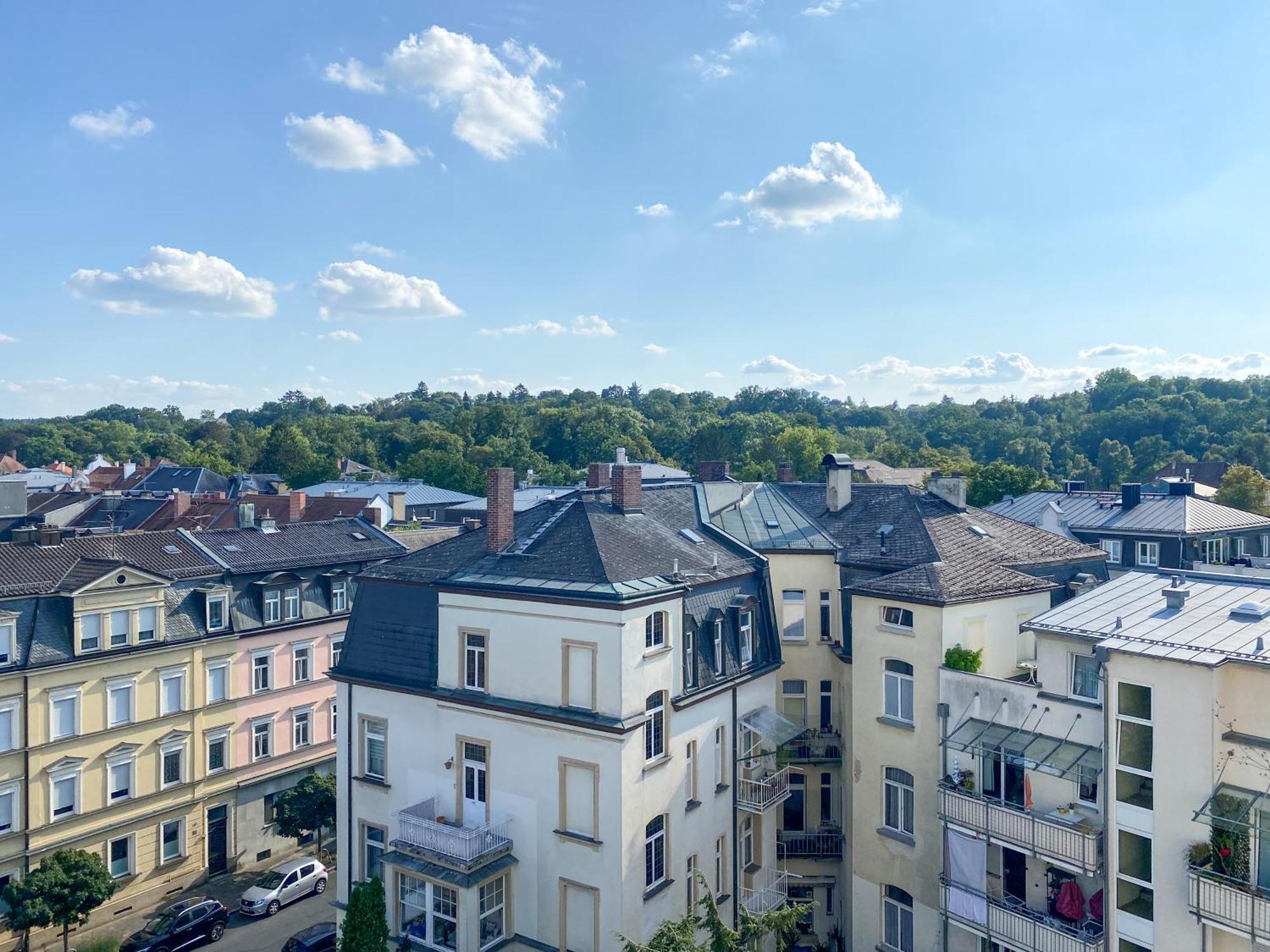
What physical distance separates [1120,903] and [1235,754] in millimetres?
4175

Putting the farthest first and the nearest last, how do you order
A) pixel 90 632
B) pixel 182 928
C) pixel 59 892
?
pixel 90 632
pixel 182 928
pixel 59 892

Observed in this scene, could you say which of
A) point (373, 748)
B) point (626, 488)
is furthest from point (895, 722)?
point (373, 748)

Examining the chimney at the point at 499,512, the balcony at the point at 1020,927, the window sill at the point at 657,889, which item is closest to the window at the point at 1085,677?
the balcony at the point at 1020,927

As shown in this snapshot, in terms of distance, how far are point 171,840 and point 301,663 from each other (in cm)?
798

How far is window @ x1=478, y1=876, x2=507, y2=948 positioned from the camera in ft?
70.1

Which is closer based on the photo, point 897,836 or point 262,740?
point 897,836

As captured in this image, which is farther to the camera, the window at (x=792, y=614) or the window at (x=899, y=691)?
the window at (x=792, y=614)

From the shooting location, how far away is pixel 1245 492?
63.4m

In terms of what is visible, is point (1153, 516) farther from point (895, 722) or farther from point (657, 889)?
point (657, 889)

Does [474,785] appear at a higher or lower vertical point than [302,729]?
higher

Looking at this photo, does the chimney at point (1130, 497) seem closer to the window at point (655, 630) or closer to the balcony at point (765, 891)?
the balcony at point (765, 891)

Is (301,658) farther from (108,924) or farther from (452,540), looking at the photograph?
(452,540)

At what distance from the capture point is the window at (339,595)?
1470 inches

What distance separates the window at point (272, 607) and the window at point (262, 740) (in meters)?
4.26
